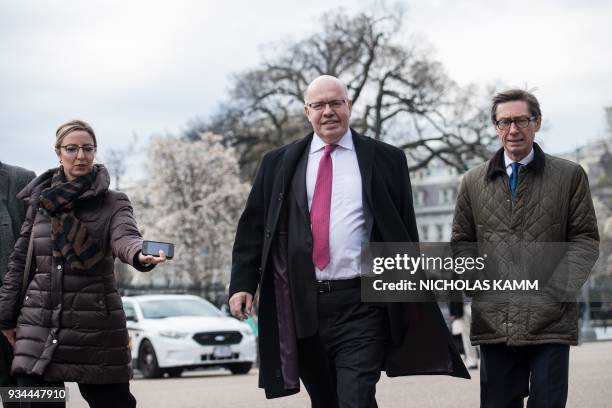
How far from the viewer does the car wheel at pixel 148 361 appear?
20.2 metres

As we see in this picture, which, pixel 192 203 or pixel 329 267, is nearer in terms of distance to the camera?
pixel 329 267

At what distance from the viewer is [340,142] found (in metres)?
6.51

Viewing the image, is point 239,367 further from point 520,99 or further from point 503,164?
point 520,99

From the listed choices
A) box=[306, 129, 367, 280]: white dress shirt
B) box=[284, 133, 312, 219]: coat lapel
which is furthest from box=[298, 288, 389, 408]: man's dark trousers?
box=[284, 133, 312, 219]: coat lapel

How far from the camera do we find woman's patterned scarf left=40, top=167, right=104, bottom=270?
6215mm

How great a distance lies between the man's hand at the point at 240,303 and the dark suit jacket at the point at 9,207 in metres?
1.69

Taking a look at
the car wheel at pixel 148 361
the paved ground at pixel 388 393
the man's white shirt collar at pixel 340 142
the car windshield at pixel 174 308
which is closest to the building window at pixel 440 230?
the car windshield at pixel 174 308

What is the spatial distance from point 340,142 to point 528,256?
3.93ft

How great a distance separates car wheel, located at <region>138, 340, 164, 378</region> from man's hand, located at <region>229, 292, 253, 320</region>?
14.0 m

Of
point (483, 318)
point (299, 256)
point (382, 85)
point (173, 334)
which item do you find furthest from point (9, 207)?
point (382, 85)

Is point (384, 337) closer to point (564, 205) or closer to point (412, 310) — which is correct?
point (412, 310)

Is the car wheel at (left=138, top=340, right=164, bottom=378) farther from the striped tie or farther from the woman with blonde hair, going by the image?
the striped tie

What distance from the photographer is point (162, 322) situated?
2055 cm

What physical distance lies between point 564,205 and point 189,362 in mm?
14551
